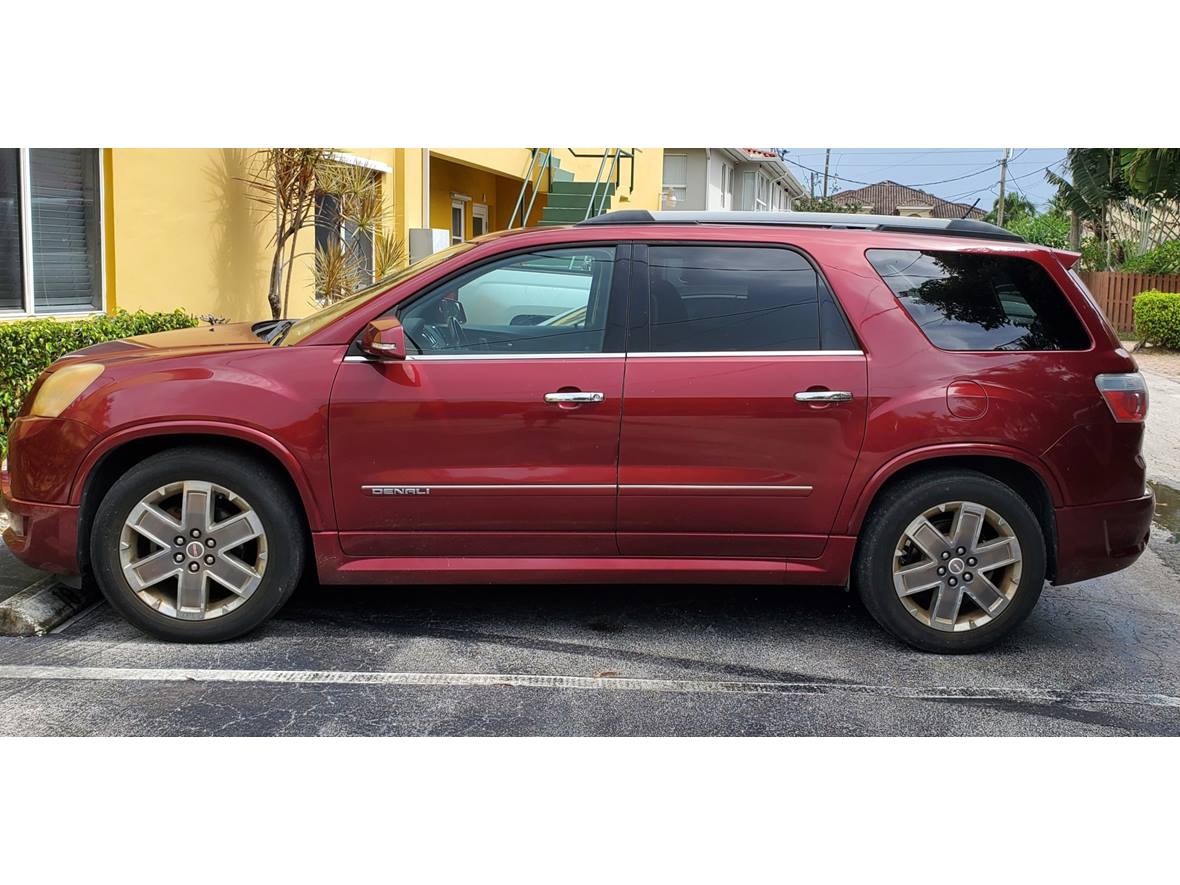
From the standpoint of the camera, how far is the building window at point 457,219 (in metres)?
20.3

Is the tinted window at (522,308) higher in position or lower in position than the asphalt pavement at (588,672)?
higher

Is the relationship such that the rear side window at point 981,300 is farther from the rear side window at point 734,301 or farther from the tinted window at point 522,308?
the tinted window at point 522,308

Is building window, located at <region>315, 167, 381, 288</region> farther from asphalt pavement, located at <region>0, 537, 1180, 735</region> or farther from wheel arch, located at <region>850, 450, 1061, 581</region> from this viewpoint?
wheel arch, located at <region>850, 450, 1061, 581</region>

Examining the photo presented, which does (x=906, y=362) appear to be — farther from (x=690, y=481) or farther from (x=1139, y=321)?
(x=1139, y=321)

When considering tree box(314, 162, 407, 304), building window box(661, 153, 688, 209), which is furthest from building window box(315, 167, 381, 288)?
building window box(661, 153, 688, 209)

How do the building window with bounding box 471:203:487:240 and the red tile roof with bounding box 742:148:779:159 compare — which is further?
the red tile roof with bounding box 742:148:779:159

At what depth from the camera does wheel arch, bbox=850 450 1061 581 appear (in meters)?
5.07

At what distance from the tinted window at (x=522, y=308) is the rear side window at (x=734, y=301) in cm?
26

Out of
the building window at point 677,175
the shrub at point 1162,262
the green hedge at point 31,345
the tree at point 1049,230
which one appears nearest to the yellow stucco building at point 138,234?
the green hedge at point 31,345

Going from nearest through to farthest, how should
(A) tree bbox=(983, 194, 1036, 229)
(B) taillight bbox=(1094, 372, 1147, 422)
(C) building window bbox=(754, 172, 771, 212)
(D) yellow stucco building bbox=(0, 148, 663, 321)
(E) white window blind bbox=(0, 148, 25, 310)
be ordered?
1. (B) taillight bbox=(1094, 372, 1147, 422)
2. (E) white window blind bbox=(0, 148, 25, 310)
3. (D) yellow stucco building bbox=(0, 148, 663, 321)
4. (C) building window bbox=(754, 172, 771, 212)
5. (A) tree bbox=(983, 194, 1036, 229)

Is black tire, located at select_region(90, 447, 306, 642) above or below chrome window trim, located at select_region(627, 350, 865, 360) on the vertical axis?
below

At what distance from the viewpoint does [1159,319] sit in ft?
71.7

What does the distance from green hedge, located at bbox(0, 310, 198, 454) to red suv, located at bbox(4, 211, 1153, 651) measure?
255 centimetres

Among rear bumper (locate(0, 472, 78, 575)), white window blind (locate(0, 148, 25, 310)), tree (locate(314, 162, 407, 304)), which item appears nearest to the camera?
rear bumper (locate(0, 472, 78, 575))
